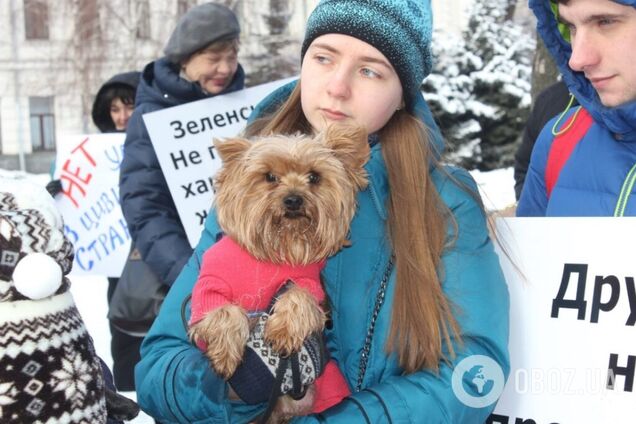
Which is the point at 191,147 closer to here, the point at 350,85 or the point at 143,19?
the point at 350,85

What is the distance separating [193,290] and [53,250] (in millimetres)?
614

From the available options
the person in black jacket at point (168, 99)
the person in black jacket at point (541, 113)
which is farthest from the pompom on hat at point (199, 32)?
the person in black jacket at point (541, 113)

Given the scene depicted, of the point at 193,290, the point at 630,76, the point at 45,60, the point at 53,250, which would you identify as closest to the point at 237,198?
the point at 193,290

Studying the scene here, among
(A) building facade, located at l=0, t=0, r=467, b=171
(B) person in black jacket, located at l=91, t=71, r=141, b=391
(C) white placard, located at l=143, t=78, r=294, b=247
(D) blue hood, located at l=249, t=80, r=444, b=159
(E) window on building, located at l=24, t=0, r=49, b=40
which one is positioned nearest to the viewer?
(D) blue hood, located at l=249, t=80, r=444, b=159

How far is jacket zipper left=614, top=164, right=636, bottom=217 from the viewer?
2578mm

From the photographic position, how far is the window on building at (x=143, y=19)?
30781 mm

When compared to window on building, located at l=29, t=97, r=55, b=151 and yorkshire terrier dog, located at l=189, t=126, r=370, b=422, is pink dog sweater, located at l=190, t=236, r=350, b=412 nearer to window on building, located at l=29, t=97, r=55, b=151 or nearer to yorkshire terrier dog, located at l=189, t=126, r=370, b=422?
yorkshire terrier dog, located at l=189, t=126, r=370, b=422

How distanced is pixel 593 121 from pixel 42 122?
109 feet

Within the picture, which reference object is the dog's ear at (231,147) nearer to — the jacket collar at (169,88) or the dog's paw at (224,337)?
the dog's paw at (224,337)

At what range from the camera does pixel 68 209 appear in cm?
645

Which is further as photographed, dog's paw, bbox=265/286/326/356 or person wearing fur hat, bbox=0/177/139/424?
dog's paw, bbox=265/286/326/356

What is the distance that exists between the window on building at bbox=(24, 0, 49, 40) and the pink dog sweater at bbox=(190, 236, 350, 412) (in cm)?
3344

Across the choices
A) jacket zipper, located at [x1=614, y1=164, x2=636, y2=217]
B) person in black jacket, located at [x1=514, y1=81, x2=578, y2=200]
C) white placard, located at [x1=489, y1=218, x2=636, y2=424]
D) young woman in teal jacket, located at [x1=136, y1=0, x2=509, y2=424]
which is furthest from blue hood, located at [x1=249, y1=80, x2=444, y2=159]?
person in black jacket, located at [x1=514, y1=81, x2=578, y2=200]

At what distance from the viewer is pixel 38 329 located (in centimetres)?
172
